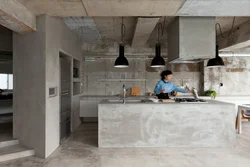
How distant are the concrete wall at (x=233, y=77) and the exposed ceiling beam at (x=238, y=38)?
1434mm

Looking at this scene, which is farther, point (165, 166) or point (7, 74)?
point (7, 74)

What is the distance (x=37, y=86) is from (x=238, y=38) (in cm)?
569

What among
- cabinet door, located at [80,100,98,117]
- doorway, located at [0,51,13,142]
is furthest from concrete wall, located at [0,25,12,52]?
cabinet door, located at [80,100,98,117]

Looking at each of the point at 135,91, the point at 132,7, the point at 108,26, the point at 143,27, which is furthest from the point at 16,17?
the point at 135,91

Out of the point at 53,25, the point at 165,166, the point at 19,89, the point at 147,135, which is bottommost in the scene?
the point at 165,166

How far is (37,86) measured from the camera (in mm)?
3578

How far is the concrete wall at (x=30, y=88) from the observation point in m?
3.55

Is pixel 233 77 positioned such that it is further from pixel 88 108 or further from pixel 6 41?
pixel 6 41

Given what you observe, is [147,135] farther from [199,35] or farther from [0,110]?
[0,110]

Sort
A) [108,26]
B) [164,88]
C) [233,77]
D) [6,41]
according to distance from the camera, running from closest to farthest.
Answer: [164,88] → [108,26] → [6,41] → [233,77]

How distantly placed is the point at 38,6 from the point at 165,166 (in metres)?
3.67

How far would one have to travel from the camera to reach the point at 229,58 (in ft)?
24.1

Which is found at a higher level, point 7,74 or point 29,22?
point 29,22

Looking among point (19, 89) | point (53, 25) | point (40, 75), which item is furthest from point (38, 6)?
point (19, 89)
